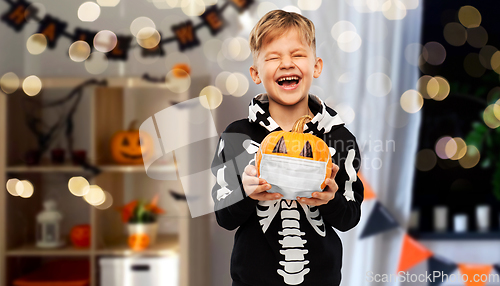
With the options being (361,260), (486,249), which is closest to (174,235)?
(361,260)

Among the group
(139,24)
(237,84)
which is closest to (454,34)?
(237,84)

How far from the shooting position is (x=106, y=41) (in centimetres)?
134

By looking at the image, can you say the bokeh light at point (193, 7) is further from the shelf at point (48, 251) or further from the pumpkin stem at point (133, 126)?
the shelf at point (48, 251)

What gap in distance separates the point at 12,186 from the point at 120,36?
665 mm

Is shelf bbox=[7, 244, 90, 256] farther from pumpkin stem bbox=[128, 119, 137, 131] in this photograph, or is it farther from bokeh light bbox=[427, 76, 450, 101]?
bokeh light bbox=[427, 76, 450, 101]

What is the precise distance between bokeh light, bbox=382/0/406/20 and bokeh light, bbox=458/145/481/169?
514mm

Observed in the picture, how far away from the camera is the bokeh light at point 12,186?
1.34 meters

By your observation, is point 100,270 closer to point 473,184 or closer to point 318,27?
point 318,27

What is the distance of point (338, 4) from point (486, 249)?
38.9 inches

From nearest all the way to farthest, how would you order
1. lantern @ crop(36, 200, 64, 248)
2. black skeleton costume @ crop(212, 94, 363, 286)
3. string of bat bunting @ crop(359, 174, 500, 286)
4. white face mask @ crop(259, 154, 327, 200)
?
white face mask @ crop(259, 154, 327, 200), black skeleton costume @ crop(212, 94, 363, 286), string of bat bunting @ crop(359, 174, 500, 286), lantern @ crop(36, 200, 64, 248)

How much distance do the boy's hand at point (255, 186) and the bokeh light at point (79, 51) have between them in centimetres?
98

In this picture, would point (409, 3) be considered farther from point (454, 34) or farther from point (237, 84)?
point (237, 84)

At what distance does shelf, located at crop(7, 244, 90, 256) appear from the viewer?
1327 millimetres

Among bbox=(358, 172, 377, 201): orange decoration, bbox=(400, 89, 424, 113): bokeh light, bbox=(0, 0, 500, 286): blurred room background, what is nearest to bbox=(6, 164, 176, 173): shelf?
bbox=(0, 0, 500, 286): blurred room background
